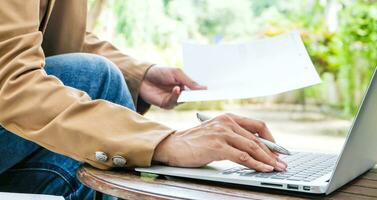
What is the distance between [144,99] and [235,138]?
48 cm

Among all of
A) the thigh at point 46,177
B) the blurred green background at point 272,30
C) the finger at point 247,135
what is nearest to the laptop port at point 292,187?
the finger at point 247,135

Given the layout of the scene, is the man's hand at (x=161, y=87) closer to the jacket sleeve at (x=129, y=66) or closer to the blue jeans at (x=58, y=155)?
the jacket sleeve at (x=129, y=66)

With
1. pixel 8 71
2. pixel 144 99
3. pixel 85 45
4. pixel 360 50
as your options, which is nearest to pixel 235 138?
pixel 8 71

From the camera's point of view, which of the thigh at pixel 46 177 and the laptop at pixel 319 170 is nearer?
the laptop at pixel 319 170

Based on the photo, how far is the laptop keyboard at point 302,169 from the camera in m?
0.75

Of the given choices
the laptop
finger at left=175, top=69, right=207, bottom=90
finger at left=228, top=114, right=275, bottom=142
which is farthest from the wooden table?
finger at left=175, top=69, right=207, bottom=90

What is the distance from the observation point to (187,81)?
3.82 feet

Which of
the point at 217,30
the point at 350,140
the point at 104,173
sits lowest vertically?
the point at 217,30

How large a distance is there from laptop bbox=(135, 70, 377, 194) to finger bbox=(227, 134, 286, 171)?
0.8 inches

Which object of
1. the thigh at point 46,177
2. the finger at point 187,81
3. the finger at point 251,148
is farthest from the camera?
the finger at point 187,81

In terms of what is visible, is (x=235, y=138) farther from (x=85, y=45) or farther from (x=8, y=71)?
(x=85, y=45)

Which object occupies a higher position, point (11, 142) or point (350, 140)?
point (350, 140)

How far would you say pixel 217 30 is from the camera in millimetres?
6332

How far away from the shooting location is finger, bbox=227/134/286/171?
779 millimetres
